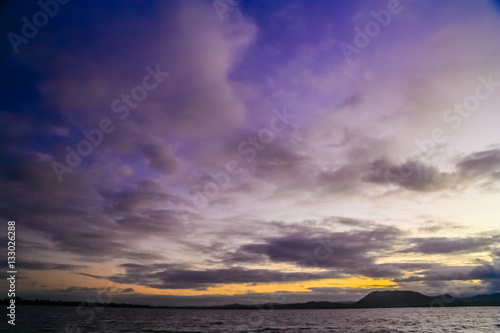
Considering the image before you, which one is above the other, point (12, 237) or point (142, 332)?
point (12, 237)

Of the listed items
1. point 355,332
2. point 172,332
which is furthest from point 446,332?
point 172,332

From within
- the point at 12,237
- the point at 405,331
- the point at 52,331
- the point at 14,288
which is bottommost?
the point at 405,331

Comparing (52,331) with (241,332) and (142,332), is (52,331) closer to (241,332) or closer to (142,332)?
(142,332)

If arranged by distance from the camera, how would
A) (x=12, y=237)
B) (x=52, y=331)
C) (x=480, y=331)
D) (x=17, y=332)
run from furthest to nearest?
(x=480, y=331), (x=52, y=331), (x=17, y=332), (x=12, y=237)

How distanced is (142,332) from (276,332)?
3484 centimetres

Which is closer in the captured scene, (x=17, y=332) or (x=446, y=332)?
(x=17, y=332)

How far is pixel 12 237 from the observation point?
2972cm

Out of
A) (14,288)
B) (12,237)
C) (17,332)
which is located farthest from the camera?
(17,332)

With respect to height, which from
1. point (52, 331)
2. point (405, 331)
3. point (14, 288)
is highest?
point (14, 288)

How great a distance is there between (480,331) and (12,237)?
4022 inches

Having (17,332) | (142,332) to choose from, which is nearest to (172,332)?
(142,332)

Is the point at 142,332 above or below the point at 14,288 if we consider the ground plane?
below

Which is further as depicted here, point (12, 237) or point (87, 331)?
point (87, 331)

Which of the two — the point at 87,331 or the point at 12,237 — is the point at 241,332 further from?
the point at 12,237
